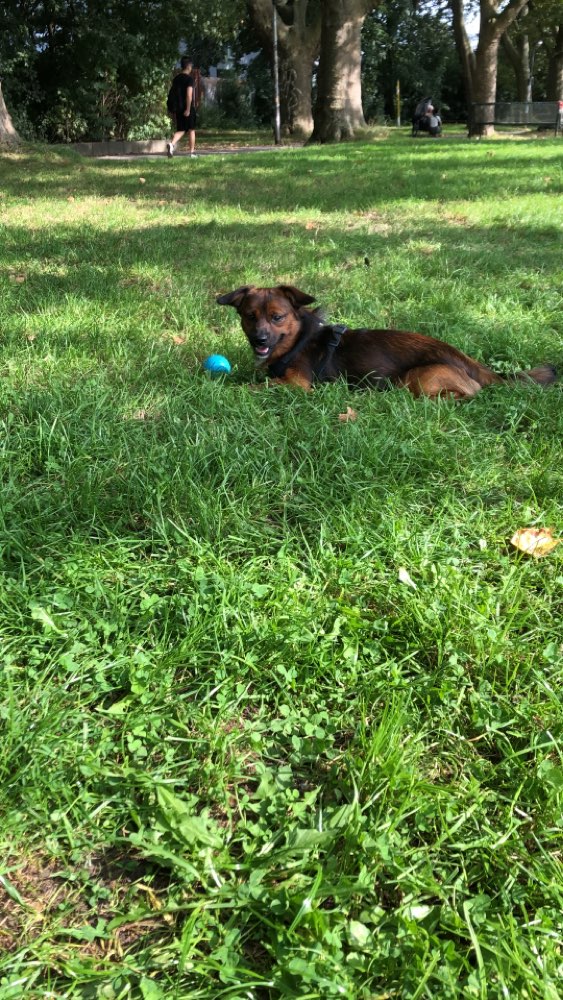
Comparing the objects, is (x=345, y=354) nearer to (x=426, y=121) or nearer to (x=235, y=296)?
(x=235, y=296)

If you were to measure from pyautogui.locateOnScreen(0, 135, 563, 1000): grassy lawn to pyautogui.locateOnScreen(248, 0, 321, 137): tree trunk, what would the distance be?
2664 cm

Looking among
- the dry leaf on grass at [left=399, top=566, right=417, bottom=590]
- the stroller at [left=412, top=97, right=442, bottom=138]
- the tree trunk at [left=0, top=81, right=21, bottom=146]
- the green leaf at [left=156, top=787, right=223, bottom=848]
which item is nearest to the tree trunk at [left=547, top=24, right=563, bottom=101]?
the stroller at [left=412, top=97, right=442, bottom=138]

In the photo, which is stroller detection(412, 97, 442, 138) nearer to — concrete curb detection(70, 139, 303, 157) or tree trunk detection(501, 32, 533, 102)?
tree trunk detection(501, 32, 533, 102)

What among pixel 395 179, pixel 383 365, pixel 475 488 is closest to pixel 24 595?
pixel 475 488

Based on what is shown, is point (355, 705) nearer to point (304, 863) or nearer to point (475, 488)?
point (304, 863)

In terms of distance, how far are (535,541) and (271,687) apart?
1206 mm

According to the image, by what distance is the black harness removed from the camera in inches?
169

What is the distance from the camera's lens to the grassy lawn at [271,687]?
1457 millimetres

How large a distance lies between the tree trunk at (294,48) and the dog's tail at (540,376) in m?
26.9

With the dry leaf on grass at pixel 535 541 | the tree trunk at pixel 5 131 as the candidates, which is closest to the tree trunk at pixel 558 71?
the tree trunk at pixel 5 131

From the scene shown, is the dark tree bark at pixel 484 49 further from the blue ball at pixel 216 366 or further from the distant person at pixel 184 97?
the blue ball at pixel 216 366

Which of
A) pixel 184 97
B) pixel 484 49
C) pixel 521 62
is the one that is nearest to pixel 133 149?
pixel 184 97

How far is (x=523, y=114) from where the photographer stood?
90.6 feet

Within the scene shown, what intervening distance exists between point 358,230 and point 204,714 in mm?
7806
